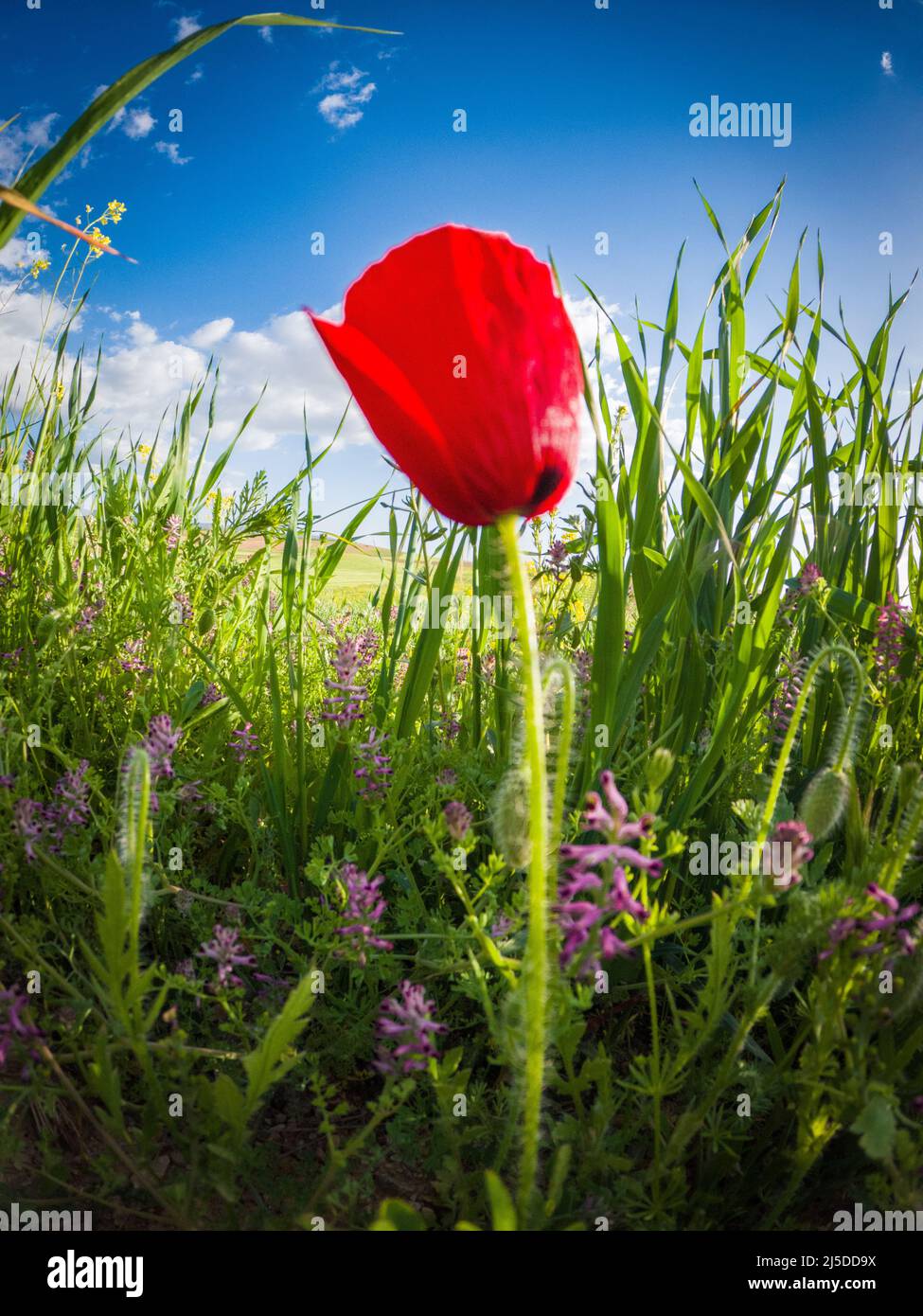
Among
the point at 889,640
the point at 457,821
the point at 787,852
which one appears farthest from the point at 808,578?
the point at 457,821

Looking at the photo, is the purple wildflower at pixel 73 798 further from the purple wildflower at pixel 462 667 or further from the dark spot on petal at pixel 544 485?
the purple wildflower at pixel 462 667

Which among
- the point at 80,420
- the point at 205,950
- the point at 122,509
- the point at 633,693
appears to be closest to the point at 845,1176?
the point at 633,693

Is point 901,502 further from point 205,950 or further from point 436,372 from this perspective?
point 205,950

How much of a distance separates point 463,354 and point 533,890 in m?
0.51

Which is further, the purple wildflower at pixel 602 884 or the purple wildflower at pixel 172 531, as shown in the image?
the purple wildflower at pixel 172 531

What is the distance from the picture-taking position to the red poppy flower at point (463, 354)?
793 mm

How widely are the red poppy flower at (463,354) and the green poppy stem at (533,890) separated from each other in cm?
11

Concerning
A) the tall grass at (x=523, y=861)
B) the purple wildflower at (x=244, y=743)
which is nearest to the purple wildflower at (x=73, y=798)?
the tall grass at (x=523, y=861)

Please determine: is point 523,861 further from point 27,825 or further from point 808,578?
point 808,578

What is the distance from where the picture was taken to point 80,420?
9.25ft

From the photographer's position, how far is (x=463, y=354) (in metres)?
0.79

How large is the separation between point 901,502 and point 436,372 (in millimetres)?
1440

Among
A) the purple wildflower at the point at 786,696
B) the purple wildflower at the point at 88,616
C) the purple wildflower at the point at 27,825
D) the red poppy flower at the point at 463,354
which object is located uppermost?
the red poppy flower at the point at 463,354

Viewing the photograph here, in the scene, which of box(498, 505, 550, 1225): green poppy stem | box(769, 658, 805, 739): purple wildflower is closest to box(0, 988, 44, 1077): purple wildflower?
box(498, 505, 550, 1225): green poppy stem
